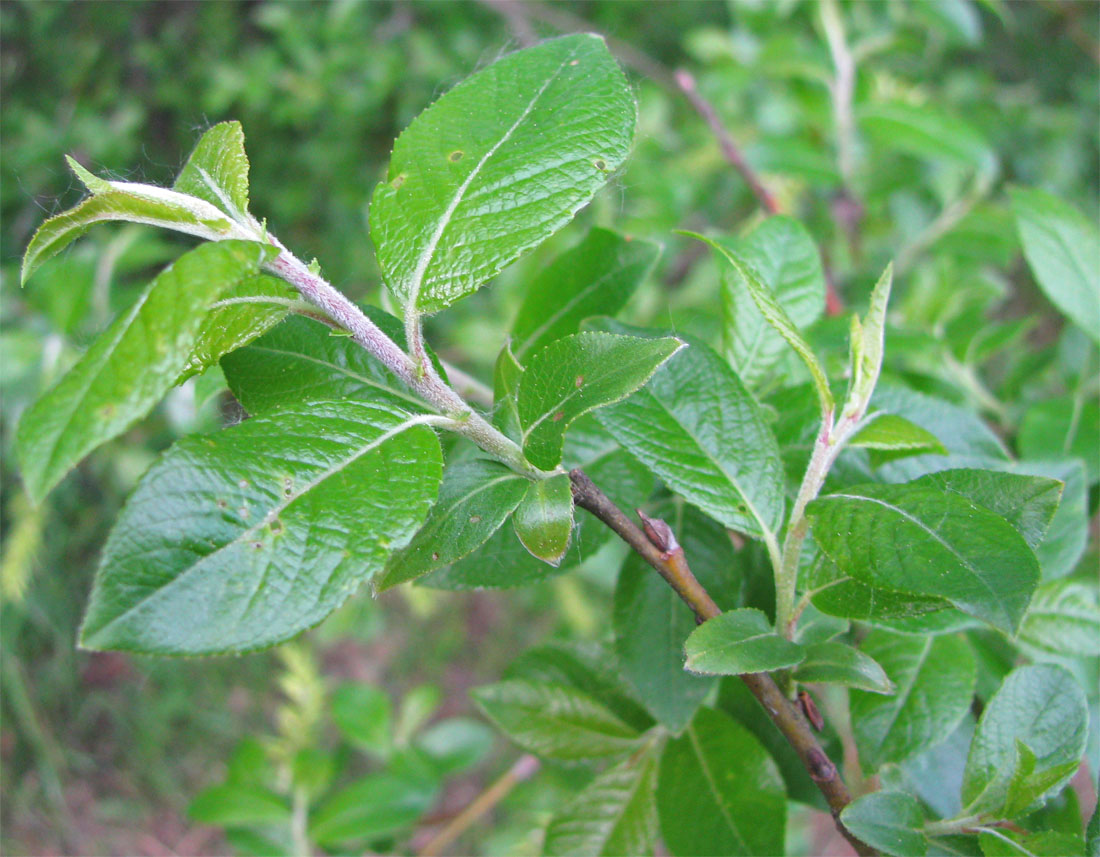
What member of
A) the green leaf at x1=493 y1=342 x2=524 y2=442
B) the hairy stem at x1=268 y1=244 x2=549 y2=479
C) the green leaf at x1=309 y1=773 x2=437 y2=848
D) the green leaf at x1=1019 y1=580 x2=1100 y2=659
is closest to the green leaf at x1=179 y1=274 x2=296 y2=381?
the hairy stem at x1=268 y1=244 x2=549 y2=479

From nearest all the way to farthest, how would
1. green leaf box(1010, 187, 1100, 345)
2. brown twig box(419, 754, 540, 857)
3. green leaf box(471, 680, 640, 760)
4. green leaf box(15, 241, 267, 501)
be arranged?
green leaf box(15, 241, 267, 501), green leaf box(471, 680, 640, 760), green leaf box(1010, 187, 1100, 345), brown twig box(419, 754, 540, 857)

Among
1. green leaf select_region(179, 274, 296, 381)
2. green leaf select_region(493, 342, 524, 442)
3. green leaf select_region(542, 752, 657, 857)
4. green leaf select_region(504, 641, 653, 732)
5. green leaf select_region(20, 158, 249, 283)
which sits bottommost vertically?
green leaf select_region(542, 752, 657, 857)

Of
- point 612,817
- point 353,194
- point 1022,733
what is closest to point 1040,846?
point 1022,733

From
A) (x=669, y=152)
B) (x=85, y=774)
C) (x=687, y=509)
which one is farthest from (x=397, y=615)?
(x=687, y=509)

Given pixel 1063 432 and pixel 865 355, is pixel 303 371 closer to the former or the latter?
pixel 865 355

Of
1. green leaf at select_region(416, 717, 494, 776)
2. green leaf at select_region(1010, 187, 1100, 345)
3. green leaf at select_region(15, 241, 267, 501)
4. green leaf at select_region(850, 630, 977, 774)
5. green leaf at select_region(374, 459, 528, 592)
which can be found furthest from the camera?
green leaf at select_region(416, 717, 494, 776)

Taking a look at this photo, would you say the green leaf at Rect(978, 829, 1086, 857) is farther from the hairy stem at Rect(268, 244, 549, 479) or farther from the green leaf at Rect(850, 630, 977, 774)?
the hairy stem at Rect(268, 244, 549, 479)

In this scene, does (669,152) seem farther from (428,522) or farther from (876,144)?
(428,522)
